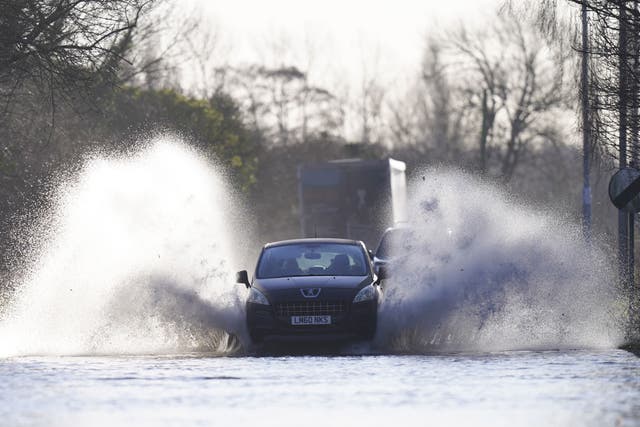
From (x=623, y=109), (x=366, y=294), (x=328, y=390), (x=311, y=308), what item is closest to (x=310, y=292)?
(x=311, y=308)

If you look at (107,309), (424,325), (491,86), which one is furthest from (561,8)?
(491,86)

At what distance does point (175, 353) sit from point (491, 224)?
573cm

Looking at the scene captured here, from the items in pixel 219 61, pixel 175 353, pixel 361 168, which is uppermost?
pixel 219 61

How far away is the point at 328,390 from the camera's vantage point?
15344mm

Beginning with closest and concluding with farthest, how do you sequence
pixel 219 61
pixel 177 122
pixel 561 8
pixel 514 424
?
pixel 514 424, pixel 561 8, pixel 177 122, pixel 219 61

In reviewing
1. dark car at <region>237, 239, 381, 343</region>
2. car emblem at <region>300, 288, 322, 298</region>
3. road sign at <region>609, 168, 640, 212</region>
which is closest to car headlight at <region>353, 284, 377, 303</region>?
dark car at <region>237, 239, 381, 343</region>

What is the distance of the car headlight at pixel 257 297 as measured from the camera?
21.6 m

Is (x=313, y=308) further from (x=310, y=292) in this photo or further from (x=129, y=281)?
(x=129, y=281)

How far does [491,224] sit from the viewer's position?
2531 cm

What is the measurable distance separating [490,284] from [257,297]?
3.79 m

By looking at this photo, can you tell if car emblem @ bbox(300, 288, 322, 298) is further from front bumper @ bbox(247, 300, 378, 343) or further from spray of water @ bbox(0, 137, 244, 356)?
spray of water @ bbox(0, 137, 244, 356)

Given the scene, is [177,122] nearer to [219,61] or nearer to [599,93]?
[219,61]

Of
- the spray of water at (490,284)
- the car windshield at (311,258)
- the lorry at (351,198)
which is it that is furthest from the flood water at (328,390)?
the lorry at (351,198)

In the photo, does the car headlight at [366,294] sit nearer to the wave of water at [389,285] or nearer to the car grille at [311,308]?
the car grille at [311,308]
